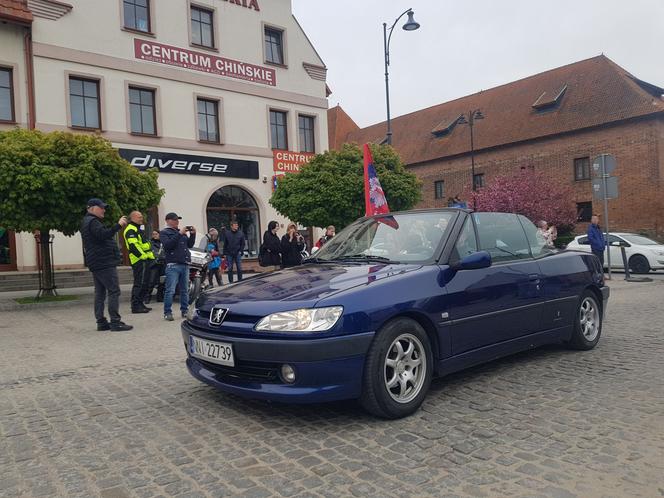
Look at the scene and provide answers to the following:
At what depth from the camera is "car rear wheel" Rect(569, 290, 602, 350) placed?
5.55 m

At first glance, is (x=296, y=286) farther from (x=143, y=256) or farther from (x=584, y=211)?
(x=584, y=211)

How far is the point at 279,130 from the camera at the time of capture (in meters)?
22.9

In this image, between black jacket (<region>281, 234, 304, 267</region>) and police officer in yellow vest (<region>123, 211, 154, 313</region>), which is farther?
black jacket (<region>281, 234, 304, 267</region>)

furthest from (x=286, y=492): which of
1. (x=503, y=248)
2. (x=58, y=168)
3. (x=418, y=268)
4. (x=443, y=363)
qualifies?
(x=58, y=168)

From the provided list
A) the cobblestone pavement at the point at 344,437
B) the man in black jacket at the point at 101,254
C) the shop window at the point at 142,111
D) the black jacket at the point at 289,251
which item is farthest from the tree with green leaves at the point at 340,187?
the cobblestone pavement at the point at 344,437

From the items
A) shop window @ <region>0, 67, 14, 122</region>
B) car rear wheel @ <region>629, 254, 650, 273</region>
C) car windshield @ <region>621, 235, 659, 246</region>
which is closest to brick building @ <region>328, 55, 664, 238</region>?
car windshield @ <region>621, 235, 659, 246</region>

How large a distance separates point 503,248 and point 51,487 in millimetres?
3947

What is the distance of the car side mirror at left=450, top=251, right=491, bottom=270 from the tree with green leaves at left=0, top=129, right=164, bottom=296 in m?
9.08

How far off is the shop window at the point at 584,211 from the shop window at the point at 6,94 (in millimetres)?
30784

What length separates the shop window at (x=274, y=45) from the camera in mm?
22578

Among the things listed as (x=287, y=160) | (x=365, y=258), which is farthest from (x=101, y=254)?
(x=287, y=160)

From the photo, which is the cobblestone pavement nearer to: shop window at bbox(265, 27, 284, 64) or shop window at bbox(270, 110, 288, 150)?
shop window at bbox(270, 110, 288, 150)

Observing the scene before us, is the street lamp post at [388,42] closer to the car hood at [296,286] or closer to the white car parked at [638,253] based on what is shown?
the white car parked at [638,253]

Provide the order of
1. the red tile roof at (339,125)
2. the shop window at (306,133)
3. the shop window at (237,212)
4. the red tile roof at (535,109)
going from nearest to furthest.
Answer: the shop window at (237,212) → the shop window at (306,133) → the red tile roof at (535,109) → the red tile roof at (339,125)
